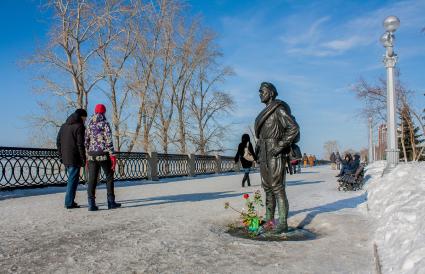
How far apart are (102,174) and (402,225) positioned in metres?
14.7

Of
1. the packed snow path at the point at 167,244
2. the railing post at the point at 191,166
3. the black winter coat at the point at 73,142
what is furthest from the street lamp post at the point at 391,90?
the railing post at the point at 191,166

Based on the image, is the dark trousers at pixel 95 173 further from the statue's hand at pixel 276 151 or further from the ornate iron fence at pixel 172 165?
the ornate iron fence at pixel 172 165

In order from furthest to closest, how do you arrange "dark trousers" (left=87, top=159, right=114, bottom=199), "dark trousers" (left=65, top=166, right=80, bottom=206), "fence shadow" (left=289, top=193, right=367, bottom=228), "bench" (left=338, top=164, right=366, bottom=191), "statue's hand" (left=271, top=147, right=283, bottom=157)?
"bench" (left=338, top=164, right=366, bottom=191)
"dark trousers" (left=65, top=166, right=80, bottom=206)
"dark trousers" (left=87, top=159, right=114, bottom=199)
"fence shadow" (left=289, top=193, right=367, bottom=228)
"statue's hand" (left=271, top=147, right=283, bottom=157)

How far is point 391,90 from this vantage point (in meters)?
12.2

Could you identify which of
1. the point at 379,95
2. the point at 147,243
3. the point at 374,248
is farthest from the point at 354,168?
the point at 379,95

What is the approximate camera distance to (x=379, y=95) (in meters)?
35.5

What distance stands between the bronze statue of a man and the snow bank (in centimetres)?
138

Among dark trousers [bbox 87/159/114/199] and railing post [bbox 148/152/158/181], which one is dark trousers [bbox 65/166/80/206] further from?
railing post [bbox 148/152/158/181]

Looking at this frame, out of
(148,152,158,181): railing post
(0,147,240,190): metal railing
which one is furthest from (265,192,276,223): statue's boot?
(148,152,158,181): railing post

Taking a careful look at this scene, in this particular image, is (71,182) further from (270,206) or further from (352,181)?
(352,181)

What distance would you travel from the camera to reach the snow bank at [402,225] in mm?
3695

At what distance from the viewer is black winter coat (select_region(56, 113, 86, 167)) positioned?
8344mm

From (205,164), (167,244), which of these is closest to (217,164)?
(205,164)

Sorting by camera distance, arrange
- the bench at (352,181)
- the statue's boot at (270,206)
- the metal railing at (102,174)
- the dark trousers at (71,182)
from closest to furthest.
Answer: the statue's boot at (270,206)
the dark trousers at (71,182)
the bench at (352,181)
the metal railing at (102,174)
